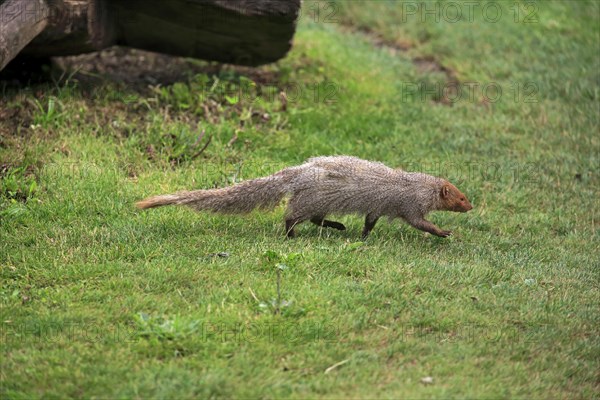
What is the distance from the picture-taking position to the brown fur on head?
6309 mm

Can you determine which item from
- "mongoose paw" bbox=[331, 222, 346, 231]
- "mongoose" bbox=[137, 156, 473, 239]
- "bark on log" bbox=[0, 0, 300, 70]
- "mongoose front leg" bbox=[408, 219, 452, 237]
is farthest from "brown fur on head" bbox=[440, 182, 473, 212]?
"bark on log" bbox=[0, 0, 300, 70]

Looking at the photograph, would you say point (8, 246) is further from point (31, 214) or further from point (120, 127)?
point (120, 127)

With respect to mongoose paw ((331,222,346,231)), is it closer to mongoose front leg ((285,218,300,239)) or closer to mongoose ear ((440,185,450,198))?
mongoose front leg ((285,218,300,239))

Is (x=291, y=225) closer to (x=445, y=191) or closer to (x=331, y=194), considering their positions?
(x=331, y=194)

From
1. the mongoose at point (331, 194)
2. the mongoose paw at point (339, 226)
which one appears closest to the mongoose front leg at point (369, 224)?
the mongoose at point (331, 194)

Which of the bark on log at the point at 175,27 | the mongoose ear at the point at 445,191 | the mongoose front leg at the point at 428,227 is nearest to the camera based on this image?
the mongoose front leg at the point at 428,227

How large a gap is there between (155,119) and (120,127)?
14.3 inches

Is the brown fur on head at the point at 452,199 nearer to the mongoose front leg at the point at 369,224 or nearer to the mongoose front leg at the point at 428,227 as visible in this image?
the mongoose front leg at the point at 428,227

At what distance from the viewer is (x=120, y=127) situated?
25.0ft

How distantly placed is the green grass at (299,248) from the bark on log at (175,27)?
0.42m

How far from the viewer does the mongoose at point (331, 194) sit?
5918 millimetres

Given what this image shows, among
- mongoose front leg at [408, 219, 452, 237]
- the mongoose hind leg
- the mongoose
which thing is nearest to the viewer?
the mongoose

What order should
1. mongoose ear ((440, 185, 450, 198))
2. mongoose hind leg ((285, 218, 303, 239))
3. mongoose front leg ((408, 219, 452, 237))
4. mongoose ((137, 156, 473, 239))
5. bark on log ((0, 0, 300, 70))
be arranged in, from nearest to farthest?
mongoose ((137, 156, 473, 239)), mongoose hind leg ((285, 218, 303, 239)), mongoose front leg ((408, 219, 452, 237)), mongoose ear ((440, 185, 450, 198)), bark on log ((0, 0, 300, 70))

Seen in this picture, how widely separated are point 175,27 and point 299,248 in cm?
350
